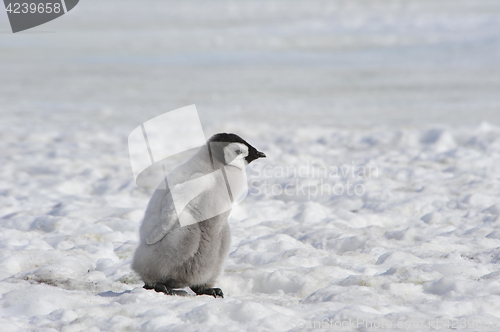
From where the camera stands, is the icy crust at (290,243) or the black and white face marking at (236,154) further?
the black and white face marking at (236,154)

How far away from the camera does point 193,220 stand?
237cm

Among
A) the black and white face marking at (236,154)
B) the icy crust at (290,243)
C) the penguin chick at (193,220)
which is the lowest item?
the icy crust at (290,243)

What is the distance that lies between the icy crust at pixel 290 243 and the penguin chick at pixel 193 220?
0.13 metres

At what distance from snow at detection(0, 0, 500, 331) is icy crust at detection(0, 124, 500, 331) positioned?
0.01 meters

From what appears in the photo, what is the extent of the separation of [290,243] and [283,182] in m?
1.96

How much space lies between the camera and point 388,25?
19.7 metres

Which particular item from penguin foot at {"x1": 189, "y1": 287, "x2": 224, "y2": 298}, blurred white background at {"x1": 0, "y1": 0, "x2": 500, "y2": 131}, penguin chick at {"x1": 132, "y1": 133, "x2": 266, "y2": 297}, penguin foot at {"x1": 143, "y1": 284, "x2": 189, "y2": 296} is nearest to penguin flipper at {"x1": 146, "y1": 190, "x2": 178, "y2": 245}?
penguin chick at {"x1": 132, "y1": 133, "x2": 266, "y2": 297}

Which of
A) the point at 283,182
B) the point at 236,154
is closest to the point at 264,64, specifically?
the point at 283,182

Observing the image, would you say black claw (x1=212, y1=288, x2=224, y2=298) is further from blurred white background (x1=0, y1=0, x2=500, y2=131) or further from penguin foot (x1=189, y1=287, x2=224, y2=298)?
blurred white background (x1=0, y1=0, x2=500, y2=131)

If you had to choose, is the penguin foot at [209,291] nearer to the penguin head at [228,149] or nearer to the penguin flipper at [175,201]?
the penguin flipper at [175,201]

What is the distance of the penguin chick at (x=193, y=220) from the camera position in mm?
2346

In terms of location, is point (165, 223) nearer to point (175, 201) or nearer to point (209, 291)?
point (175, 201)

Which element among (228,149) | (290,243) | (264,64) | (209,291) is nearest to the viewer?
(228,149)

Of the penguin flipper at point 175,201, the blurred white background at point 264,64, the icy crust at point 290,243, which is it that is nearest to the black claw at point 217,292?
the icy crust at point 290,243
